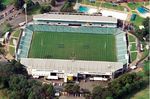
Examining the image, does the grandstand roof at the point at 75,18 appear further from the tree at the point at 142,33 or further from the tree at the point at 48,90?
the tree at the point at 48,90

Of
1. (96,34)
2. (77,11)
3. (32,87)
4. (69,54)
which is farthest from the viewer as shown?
(77,11)

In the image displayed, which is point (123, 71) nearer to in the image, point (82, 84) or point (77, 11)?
point (82, 84)

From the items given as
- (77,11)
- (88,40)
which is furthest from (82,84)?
(77,11)

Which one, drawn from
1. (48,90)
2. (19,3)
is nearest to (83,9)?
(19,3)

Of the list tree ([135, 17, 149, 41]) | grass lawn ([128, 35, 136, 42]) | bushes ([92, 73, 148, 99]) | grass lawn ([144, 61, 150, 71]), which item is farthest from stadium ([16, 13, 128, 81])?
bushes ([92, 73, 148, 99])

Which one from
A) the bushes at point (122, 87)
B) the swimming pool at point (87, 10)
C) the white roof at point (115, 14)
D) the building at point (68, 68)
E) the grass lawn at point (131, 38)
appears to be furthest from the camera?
the swimming pool at point (87, 10)

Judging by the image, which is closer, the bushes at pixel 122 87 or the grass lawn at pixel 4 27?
the bushes at pixel 122 87

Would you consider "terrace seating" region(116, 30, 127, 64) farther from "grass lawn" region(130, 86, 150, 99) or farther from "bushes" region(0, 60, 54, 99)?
"bushes" region(0, 60, 54, 99)

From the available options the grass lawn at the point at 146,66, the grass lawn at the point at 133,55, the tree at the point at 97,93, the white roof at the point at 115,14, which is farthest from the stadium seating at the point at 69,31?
the tree at the point at 97,93
